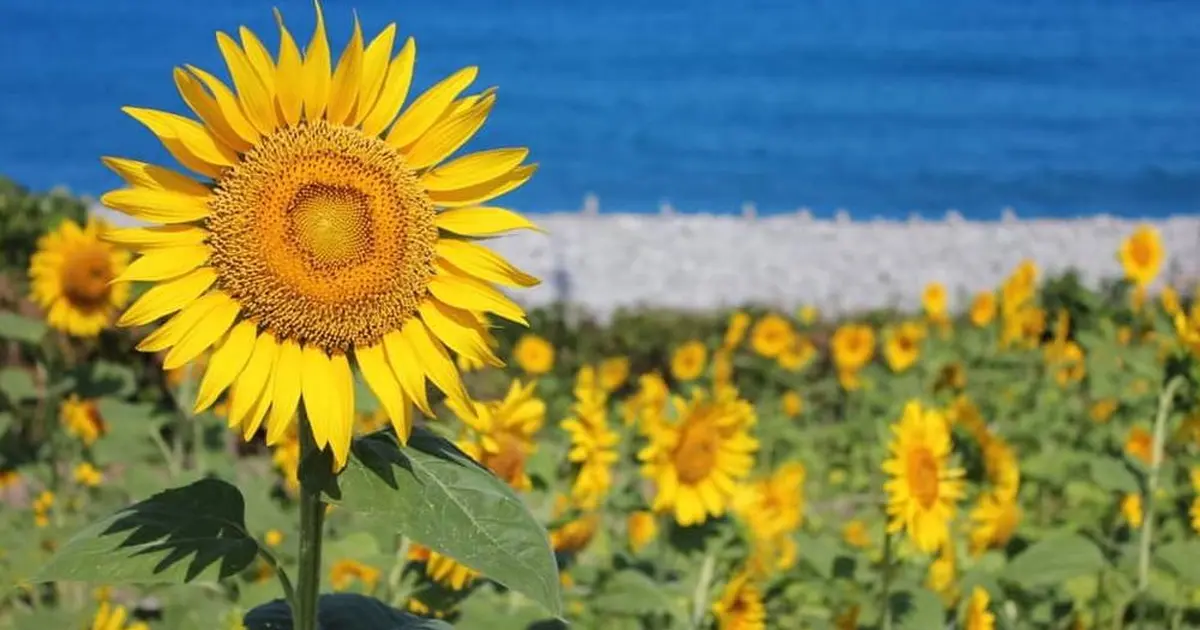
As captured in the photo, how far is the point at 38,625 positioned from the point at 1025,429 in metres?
3.85

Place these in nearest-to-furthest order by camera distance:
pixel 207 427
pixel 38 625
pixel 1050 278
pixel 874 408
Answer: pixel 38 625, pixel 207 427, pixel 874 408, pixel 1050 278

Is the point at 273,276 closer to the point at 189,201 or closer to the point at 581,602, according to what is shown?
the point at 189,201

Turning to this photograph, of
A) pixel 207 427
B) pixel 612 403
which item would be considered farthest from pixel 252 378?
pixel 612 403

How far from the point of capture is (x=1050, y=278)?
32.3ft

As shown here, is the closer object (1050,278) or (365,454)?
(365,454)

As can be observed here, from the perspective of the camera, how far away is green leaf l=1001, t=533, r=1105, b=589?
3.00 metres

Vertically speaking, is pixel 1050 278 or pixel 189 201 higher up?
pixel 1050 278

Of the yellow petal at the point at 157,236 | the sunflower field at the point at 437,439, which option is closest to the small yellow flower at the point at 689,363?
the sunflower field at the point at 437,439

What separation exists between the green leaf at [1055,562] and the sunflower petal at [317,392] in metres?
1.75

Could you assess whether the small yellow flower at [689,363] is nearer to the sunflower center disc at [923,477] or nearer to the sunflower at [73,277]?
the sunflower at [73,277]

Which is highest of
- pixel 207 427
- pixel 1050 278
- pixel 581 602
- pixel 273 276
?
pixel 1050 278

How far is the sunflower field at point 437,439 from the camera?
1604mm

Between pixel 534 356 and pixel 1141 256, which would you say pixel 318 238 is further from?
pixel 534 356

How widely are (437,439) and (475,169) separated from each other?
27cm
